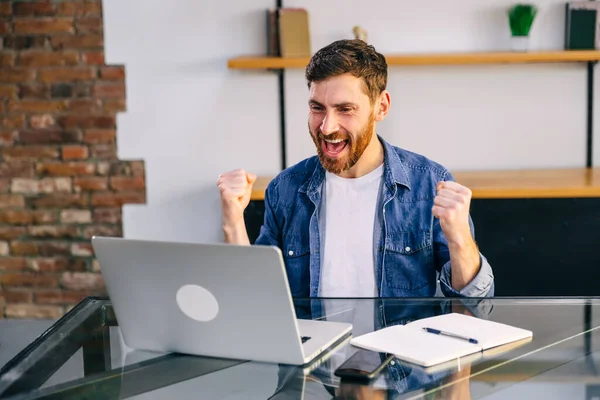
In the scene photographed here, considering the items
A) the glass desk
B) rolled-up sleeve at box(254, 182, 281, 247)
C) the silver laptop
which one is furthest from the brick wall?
the silver laptop

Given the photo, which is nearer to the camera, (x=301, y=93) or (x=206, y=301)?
(x=206, y=301)

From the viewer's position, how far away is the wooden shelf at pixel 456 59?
326 cm

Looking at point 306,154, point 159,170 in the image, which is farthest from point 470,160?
point 159,170

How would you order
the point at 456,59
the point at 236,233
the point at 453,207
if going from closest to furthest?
1. the point at 453,207
2. the point at 236,233
3. the point at 456,59

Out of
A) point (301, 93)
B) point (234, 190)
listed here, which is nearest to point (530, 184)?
point (301, 93)

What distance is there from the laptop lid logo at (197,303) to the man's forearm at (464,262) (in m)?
0.69

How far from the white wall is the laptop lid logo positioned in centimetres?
234

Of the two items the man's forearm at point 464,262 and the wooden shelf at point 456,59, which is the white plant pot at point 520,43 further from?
the man's forearm at point 464,262

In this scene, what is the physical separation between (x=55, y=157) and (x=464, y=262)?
93.7 inches

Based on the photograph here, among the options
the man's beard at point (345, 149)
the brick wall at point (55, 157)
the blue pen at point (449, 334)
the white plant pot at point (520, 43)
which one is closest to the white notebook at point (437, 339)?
the blue pen at point (449, 334)

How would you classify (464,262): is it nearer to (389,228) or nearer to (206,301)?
(389,228)

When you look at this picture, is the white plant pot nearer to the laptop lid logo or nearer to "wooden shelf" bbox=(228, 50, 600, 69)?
"wooden shelf" bbox=(228, 50, 600, 69)

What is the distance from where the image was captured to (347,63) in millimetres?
2025

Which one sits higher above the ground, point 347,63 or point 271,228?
point 347,63
